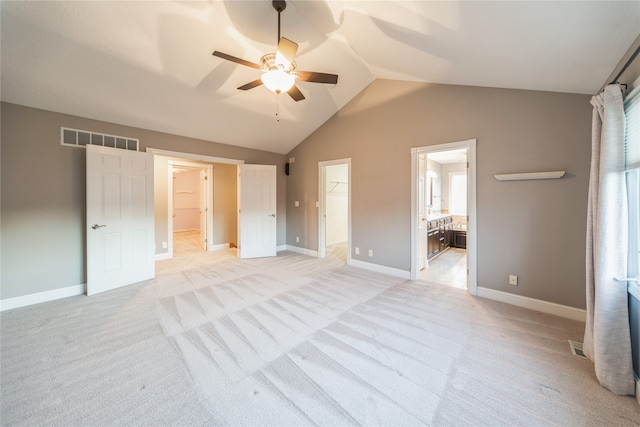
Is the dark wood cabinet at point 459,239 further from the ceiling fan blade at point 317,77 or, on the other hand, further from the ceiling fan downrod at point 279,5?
the ceiling fan downrod at point 279,5

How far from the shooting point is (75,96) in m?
2.94

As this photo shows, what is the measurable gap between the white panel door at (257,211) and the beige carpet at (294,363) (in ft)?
7.05

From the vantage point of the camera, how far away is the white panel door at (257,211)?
5.16 m

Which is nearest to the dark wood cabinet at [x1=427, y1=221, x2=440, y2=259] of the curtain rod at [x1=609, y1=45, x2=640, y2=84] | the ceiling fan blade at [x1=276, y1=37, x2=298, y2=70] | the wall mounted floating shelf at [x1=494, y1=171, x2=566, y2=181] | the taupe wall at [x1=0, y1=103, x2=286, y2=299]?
the wall mounted floating shelf at [x1=494, y1=171, x2=566, y2=181]

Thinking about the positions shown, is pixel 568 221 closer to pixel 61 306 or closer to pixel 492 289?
pixel 492 289

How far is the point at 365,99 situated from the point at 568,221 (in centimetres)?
336

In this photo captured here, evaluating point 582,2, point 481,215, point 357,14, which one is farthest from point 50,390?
point 481,215

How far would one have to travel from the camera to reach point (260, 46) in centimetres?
284

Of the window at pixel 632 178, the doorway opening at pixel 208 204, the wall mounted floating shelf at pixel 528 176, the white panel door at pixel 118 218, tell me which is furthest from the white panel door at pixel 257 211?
the window at pixel 632 178

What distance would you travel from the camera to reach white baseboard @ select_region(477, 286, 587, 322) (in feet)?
8.39

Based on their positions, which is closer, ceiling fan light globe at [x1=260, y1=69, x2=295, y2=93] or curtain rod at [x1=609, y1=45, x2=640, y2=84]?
curtain rod at [x1=609, y1=45, x2=640, y2=84]

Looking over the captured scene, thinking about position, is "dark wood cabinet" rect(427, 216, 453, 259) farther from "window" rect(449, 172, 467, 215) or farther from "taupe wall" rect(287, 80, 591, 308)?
"taupe wall" rect(287, 80, 591, 308)

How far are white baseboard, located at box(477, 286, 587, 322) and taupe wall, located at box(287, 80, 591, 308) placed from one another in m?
0.06

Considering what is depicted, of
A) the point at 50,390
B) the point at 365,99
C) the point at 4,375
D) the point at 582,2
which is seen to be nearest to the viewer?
the point at 582,2
